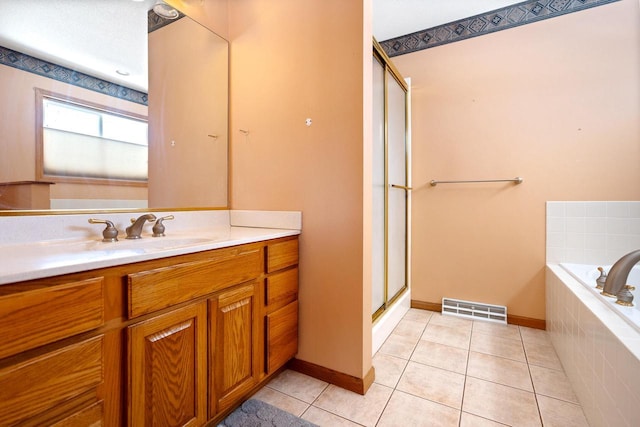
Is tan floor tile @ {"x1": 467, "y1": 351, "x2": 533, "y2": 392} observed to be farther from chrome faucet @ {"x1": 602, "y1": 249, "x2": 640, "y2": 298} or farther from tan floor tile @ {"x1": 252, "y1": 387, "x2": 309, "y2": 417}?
tan floor tile @ {"x1": 252, "y1": 387, "x2": 309, "y2": 417}

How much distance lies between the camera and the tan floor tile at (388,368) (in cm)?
158

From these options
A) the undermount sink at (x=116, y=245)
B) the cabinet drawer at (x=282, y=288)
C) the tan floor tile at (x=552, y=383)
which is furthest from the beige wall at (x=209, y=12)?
the tan floor tile at (x=552, y=383)

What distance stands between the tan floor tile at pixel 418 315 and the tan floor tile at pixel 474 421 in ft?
3.55

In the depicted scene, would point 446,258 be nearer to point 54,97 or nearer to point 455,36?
point 455,36

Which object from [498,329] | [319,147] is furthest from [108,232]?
[498,329]

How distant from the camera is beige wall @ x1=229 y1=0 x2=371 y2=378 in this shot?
147cm

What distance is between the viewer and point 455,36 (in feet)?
8.16

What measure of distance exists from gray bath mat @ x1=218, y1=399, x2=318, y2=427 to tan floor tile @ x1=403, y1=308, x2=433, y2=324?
1436 millimetres

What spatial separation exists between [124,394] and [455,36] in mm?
3093

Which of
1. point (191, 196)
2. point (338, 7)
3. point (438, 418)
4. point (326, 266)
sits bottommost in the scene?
point (438, 418)

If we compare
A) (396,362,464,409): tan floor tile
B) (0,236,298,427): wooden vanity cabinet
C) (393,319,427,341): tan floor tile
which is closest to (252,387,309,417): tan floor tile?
(0,236,298,427): wooden vanity cabinet

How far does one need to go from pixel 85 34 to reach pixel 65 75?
0.72 feet

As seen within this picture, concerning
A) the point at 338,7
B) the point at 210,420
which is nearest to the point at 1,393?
the point at 210,420

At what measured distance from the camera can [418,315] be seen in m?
2.53
